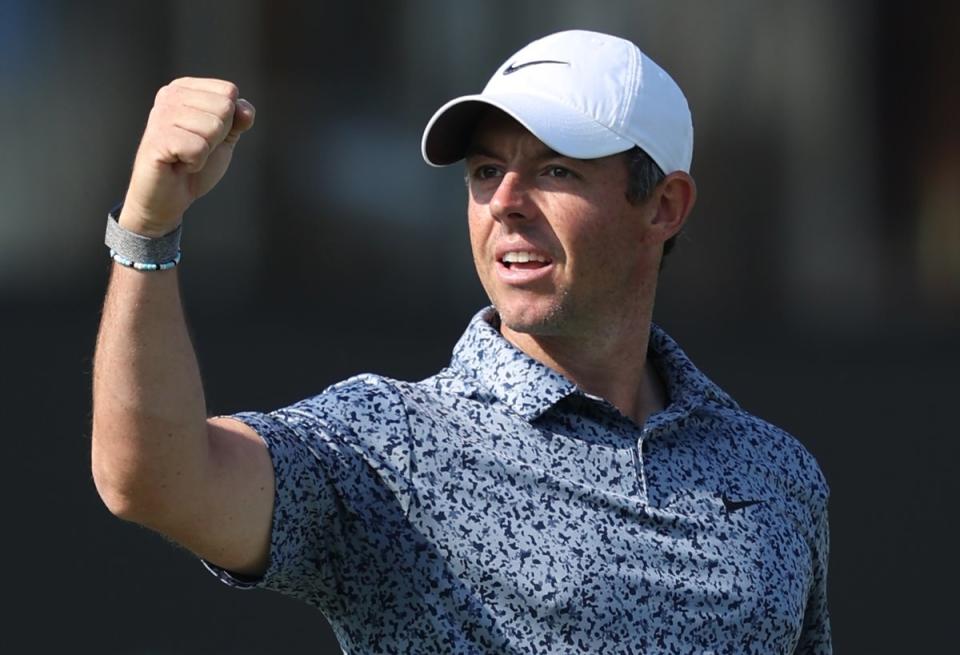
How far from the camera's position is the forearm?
5.65ft

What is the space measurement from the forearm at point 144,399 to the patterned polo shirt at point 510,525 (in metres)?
0.17

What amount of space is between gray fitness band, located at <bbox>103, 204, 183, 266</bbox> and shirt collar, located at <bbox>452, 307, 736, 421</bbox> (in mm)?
614

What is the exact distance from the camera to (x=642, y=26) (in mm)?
4164

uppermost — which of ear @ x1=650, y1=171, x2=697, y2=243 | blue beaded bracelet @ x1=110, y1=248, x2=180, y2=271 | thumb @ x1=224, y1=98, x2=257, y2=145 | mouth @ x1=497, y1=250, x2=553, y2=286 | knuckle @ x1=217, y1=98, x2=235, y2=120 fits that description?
knuckle @ x1=217, y1=98, x2=235, y2=120

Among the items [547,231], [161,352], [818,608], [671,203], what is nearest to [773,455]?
[818,608]

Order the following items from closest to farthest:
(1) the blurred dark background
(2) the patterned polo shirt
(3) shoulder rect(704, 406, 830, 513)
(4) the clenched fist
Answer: (4) the clenched fist < (2) the patterned polo shirt < (3) shoulder rect(704, 406, 830, 513) < (1) the blurred dark background

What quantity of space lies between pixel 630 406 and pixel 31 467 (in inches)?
76.3

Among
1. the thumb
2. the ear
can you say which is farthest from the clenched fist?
the ear

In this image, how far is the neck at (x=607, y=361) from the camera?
2.35 metres

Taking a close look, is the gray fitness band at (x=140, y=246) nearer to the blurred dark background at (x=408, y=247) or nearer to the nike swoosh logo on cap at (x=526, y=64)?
the nike swoosh logo on cap at (x=526, y=64)

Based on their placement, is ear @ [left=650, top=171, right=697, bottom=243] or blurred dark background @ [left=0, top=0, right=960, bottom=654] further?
blurred dark background @ [left=0, top=0, right=960, bottom=654]

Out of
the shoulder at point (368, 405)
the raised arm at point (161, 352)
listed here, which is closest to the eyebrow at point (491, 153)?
the shoulder at point (368, 405)

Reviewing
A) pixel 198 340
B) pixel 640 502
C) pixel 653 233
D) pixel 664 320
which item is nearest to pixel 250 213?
pixel 198 340

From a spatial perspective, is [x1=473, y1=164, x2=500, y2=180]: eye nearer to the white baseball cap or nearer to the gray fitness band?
the white baseball cap
